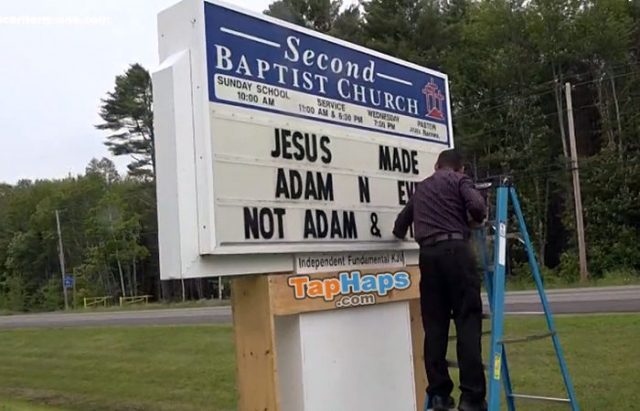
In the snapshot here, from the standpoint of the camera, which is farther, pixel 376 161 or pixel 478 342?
pixel 376 161

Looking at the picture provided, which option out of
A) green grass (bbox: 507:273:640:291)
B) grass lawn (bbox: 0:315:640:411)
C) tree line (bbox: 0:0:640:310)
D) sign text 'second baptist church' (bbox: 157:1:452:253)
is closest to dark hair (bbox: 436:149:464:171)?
sign text 'second baptist church' (bbox: 157:1:452:253)

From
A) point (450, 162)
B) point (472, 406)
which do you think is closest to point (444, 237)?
point (450, 162)

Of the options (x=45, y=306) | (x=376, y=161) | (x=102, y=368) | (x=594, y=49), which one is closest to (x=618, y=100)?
(x=594, y=49)

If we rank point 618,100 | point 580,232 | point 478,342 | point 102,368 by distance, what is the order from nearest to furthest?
point 478,342
point 102,368
point 580,232
point 618,100

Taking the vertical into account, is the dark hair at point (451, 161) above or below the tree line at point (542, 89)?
below

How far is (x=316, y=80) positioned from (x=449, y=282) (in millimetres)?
1843

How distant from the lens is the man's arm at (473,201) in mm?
5633

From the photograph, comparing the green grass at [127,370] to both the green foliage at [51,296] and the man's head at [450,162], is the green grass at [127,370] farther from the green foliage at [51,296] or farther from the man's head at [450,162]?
the green foliage at [51,296]

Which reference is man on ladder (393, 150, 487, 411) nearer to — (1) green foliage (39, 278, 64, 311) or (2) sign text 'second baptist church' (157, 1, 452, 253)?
(2) sign text 'second baptist church' (157, 1, 452, 253)

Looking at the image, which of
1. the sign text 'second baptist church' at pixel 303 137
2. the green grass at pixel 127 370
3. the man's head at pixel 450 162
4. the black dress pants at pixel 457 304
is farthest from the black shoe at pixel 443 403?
the green grass at pixel 127 370

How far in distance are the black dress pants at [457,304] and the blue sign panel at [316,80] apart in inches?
56.6

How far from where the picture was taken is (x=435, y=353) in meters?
5.78

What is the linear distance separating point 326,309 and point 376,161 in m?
1.43

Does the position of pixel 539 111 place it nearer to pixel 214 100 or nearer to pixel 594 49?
pixel 594 49
